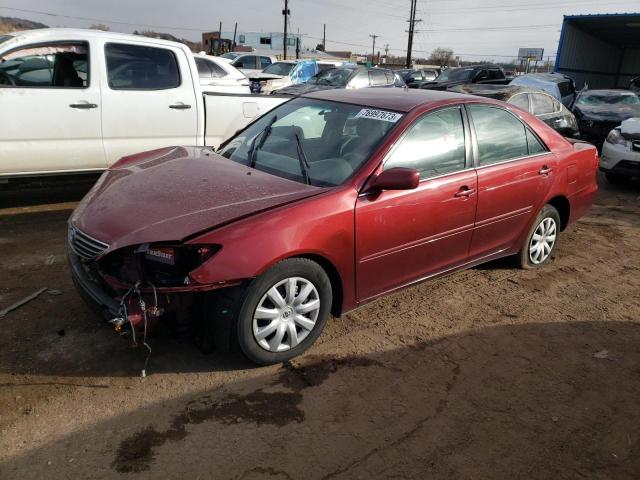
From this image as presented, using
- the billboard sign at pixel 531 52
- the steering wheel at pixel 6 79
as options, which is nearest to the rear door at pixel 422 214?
the steering wheel at pixel 6 79

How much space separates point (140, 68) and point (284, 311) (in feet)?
14.0

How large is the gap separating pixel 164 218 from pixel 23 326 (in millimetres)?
1460

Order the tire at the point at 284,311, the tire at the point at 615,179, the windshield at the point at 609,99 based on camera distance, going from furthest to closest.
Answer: the windshield at the point at 609,99 → the tire at the point at 615,179 → the tire at the point at 284,311

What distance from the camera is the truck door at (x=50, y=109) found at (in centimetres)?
524

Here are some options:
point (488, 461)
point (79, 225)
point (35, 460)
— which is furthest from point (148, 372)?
point (488, 461)

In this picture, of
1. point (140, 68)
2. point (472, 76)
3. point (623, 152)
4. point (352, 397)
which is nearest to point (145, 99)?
point (140, 68)

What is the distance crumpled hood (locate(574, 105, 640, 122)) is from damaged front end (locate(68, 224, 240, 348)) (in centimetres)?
1140

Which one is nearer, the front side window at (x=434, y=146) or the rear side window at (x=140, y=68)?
the front side window at (x=434, y=146)

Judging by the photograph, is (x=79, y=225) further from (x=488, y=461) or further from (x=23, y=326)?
(x=488, y=461)

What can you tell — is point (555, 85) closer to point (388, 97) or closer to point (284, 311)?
point (388, 97)

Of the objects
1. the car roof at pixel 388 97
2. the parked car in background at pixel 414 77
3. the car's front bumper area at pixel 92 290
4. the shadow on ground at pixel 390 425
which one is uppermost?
the car roof at pixel 388 97

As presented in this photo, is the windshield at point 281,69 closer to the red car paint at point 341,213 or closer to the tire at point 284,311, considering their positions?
the red car paint at point 341,213

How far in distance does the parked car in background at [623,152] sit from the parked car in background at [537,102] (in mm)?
829

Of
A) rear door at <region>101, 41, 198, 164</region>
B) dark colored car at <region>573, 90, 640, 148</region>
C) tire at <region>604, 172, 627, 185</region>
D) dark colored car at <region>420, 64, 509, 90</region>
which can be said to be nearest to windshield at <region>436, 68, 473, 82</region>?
dark colored car at <region>420, 64, 509, 90</region>
